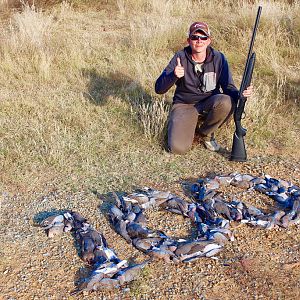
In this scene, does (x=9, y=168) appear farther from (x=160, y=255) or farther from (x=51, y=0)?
(x=51, y=0)

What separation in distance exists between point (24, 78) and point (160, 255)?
4.54m

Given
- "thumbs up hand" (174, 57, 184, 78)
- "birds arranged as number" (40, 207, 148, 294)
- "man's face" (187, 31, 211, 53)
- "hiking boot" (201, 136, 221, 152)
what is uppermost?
"man's face" (187, 31, 211, 53)

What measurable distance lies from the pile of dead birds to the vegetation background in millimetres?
413

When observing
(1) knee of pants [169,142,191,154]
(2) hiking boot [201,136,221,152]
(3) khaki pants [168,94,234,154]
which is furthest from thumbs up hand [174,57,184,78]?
(2) hiking boot [201,136,221,152]

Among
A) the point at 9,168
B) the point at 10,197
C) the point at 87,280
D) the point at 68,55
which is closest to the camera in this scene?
the point at 87,280

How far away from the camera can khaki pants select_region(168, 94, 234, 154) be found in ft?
17.8

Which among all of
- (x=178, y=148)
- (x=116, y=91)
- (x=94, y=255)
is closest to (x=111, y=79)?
(x=116, y=91)

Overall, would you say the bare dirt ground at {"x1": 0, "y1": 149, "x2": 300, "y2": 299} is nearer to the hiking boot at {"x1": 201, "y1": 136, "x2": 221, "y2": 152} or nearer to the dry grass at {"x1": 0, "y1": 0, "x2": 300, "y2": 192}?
the dry grass at {"x1": 0, "y1": 0, "x2": 300, "y2": 192}

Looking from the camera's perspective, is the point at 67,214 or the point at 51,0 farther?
the point at 51,0

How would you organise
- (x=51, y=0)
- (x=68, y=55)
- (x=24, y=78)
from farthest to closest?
(x=51, y=0) < (x=68, y=55) < (x=24, y=78)

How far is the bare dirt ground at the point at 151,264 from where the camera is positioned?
3.54m

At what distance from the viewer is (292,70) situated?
7344 mm

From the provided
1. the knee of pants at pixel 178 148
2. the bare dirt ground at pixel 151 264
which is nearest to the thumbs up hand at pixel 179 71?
the knee of pants at pixel 178 148

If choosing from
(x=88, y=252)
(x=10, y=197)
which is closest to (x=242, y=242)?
(x=88, y=252)
